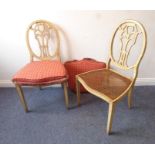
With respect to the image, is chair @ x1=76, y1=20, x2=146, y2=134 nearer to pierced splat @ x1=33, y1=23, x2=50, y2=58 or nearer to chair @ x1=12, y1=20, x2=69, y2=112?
chair @ x1=12, y1=20, x2=69, y2=112

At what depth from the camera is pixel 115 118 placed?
5.75ft

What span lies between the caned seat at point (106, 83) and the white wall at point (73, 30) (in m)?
0.42

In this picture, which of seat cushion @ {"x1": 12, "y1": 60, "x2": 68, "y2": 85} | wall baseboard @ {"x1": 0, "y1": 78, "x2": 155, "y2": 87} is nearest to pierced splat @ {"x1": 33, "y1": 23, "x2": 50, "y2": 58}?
seat cushion @ {"x1": 12, "y1": 60, "x2": 68, "y2": 85}

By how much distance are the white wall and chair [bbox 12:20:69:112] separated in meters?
A: 0.09

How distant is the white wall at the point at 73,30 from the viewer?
185cm

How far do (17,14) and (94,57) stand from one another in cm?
97

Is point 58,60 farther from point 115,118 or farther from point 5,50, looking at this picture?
point 115,118

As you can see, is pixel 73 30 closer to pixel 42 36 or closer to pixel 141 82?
pixel 42 36

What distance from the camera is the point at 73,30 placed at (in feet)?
6.37

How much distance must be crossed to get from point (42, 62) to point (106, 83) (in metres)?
0.73

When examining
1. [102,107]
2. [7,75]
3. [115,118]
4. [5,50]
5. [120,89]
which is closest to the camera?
[120,89]

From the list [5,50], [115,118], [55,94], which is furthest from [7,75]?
[115,118]

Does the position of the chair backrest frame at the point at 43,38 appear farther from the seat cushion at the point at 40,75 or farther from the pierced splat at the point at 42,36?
the seat cushion at the point at 40,75

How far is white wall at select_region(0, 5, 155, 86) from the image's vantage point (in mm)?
A: 1849
